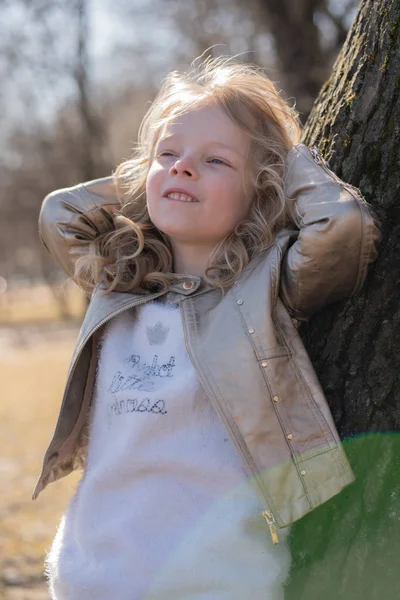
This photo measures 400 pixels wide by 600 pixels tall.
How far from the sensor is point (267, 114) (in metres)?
2.60

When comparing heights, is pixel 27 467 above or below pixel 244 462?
below

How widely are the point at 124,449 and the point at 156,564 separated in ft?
1.11

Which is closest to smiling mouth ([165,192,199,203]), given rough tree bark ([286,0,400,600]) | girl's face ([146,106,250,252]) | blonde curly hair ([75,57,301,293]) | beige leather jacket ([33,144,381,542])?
girl's face ([146,106,250,252])

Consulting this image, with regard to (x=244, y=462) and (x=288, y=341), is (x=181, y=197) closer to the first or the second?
(x=288, y=341)

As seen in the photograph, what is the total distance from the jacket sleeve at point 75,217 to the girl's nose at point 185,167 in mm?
550

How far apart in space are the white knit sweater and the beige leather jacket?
130 mm

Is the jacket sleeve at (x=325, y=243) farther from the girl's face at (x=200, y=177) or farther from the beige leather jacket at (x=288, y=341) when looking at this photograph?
the girl's face at (x=200, y=177)

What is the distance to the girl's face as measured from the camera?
2.45 m

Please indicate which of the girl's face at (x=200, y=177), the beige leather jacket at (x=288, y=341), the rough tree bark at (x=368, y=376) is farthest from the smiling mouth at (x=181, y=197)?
the rough tree bark at (x=368, y=376)

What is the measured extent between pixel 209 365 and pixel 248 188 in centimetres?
65

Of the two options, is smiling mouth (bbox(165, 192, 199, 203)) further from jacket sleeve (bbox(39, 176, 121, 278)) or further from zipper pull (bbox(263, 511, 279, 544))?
zipper pull (bbox(263, 511, 279, 544))

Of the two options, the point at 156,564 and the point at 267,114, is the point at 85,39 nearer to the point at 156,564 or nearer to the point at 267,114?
the point at 267,114

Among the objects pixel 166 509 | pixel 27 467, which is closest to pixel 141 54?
pixel 27 467

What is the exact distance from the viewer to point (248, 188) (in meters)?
2.53
